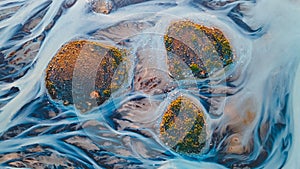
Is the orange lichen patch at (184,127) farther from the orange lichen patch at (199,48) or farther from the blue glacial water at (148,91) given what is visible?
the orange lichen patch at (199,48)

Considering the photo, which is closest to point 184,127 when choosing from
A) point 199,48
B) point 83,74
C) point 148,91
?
point 148,91

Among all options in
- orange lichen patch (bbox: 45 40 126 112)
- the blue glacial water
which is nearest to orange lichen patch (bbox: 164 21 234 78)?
the blue glacial water

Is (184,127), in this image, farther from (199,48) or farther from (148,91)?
(199,48)

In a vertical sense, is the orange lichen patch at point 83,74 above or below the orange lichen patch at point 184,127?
above

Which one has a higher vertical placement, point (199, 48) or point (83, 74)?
point (199, 48)

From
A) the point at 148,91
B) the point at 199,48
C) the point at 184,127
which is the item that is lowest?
the point at 184,127

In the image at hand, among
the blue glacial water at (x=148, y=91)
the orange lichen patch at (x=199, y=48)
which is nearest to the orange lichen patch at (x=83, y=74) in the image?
the blue glacial water at (x=148, y=91)
